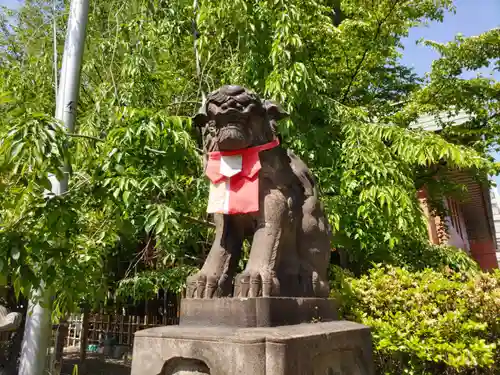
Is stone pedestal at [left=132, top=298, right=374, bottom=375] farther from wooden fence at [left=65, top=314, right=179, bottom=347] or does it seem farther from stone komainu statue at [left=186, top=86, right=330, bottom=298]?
wooden fence at [left=65, top=314, right=179, bottom=347]

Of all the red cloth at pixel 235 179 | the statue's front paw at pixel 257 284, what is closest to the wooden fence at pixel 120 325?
the red cloth at pixel 235 179

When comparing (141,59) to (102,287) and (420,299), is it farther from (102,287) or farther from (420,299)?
(420,299)

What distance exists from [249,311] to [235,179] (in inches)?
32.5

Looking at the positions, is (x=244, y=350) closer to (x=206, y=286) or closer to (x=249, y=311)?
(x=249, y=311)

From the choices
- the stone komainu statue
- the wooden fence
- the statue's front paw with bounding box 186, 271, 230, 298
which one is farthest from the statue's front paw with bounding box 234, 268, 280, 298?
the wooden fence

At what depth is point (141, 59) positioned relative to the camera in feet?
16.2

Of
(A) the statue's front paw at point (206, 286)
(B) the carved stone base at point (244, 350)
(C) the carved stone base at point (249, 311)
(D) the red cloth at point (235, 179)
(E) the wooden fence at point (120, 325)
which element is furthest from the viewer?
(E) the wooden fence at point (120, 325)

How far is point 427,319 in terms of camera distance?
358cm

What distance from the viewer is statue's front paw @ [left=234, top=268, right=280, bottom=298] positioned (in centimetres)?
230

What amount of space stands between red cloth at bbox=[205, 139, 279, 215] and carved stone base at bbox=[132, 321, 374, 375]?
75 cm

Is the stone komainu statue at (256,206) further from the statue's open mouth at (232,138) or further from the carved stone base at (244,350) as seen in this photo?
the carved stone base at (244,350)

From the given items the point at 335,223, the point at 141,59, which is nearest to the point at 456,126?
the point at 335,223

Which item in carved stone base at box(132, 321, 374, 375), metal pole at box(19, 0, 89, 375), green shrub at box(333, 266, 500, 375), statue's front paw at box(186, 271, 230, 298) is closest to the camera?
carved stone base at box(132, 321, 374, 375)

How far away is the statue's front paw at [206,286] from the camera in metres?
2.47
